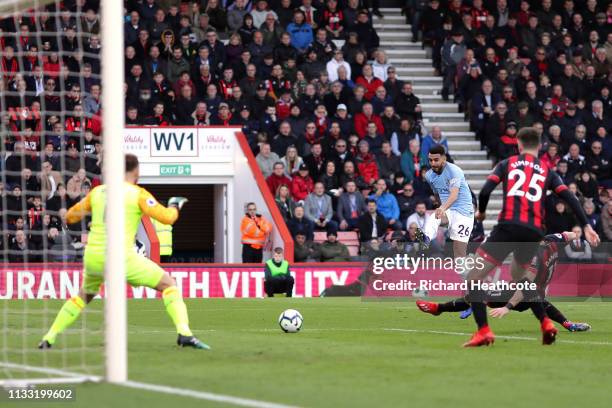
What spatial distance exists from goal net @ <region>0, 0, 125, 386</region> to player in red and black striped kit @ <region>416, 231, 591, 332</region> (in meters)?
4.07

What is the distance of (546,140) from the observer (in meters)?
29.9

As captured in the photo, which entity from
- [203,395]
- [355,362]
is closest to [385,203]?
[355,362]

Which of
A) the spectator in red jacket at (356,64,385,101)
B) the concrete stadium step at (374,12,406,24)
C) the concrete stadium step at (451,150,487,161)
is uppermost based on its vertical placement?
the concrete stadium step at (374,12,406,24)

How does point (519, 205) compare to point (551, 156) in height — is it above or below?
below

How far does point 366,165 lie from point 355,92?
2.03 metres

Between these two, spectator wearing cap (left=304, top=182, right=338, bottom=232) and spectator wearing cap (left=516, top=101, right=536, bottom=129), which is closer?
→ spectator wearing cap (left=304, top=182, right=338, bottom=232)

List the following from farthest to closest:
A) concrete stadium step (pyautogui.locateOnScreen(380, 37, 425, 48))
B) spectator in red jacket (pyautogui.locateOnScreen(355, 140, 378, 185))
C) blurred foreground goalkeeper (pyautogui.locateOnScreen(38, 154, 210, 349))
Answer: concrete stadium step (pyautogui.locateOnScreen(380, 37, 425, 48)) → spectator in red jacket (pyautogui.locateOnScreen(355, 140, 378, 185)) → blurred foreground goalkeeper (pyautogui.locateOnScreen(38, 154, 210, 349))

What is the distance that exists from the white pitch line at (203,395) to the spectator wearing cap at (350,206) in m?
18.1

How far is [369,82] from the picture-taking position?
2989 cm

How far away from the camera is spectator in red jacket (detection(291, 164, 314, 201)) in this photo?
27016 millimetres

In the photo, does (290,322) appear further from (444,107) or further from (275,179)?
(444,107)

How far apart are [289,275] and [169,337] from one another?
11.3 m

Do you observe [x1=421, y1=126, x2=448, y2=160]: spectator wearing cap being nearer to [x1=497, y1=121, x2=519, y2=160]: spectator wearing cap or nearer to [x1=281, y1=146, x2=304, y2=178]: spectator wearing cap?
[x1=497, y1=121, x2=519, y2=160]: spectator wearing cap

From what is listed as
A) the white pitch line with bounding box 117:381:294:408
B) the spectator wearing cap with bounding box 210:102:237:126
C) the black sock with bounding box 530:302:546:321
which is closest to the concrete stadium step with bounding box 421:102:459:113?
the spectator wearing cap with bounding box 210:102:237:126
